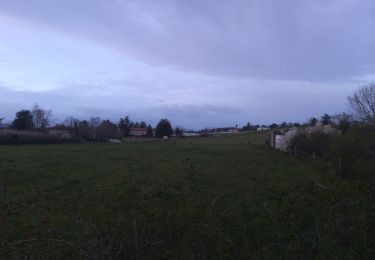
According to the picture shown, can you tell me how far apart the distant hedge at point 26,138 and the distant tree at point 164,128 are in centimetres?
4323

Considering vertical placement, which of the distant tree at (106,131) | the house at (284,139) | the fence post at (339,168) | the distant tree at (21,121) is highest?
the distant tree at (21,121)

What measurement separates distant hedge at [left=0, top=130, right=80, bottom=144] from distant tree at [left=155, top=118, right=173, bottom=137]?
43234 mm

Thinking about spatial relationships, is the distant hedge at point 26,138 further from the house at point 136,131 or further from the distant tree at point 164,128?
the house at point 136,131

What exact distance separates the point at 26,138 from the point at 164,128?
169ft

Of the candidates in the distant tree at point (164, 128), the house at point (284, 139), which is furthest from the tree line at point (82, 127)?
the house at point (284, 139)

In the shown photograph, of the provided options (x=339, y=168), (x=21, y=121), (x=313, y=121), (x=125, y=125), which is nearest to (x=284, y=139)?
(x=313, y=121)

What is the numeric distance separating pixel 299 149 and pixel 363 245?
4089 centimetres

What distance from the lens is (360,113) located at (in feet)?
140

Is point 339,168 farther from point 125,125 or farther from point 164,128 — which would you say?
point 125,125

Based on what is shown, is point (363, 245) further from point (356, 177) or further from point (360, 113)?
point (360, 113)

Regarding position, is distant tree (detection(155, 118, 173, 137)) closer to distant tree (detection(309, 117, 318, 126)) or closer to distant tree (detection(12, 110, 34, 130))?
distant tree (detection(12, 110, 34, 130))

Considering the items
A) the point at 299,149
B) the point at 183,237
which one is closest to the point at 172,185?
the point at 183,237

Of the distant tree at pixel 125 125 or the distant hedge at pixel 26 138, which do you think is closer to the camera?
the distant hedge at pixel 26 138

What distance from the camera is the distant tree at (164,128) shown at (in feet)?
361
